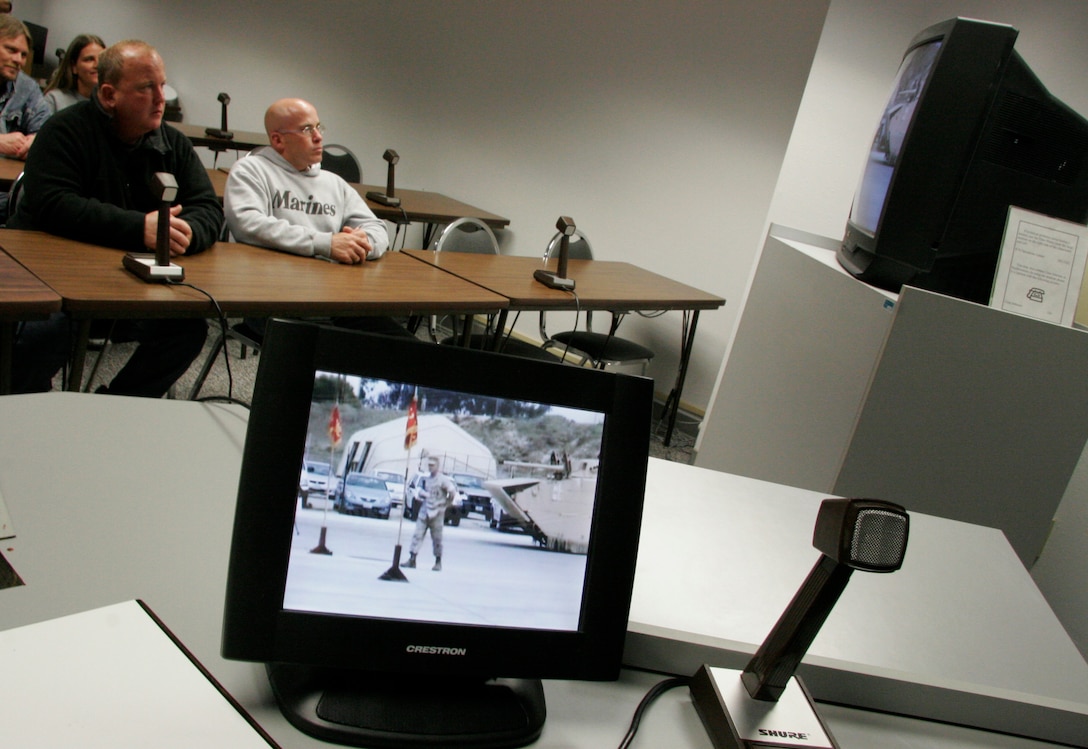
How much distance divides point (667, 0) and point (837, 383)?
3428 millimetres

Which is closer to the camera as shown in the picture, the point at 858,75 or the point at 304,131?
the point at 304,131

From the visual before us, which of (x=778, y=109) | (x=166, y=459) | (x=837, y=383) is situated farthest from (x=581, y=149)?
(x=166, y=459)

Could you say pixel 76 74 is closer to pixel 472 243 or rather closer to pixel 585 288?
pixel 472 243

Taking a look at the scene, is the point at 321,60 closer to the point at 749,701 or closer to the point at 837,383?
the point at 837,383

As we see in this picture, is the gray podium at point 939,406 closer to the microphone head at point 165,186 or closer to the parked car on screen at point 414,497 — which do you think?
the parked car on screen at point 414,497

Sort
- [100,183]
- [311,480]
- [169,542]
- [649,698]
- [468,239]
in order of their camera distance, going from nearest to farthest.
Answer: [311,480] → [649,698] → [169,542] → [100,183] → [468,239]

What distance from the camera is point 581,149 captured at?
4902 millimetres

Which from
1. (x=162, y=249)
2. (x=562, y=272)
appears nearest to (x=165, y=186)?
(x=162, y=249)

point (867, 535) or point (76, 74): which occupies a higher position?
point (76, 74)

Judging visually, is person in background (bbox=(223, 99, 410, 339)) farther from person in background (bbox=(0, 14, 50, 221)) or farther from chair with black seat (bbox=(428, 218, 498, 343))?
person in background (bbox=(0, 14, 50, 221))

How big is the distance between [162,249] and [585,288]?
1747mm

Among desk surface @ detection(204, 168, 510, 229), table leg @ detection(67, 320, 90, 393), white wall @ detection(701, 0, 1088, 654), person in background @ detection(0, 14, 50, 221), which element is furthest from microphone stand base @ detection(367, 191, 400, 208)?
table leg @ detection(67, 320, 90, 393)

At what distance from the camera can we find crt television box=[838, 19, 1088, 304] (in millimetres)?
1593

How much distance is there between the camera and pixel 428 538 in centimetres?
66
